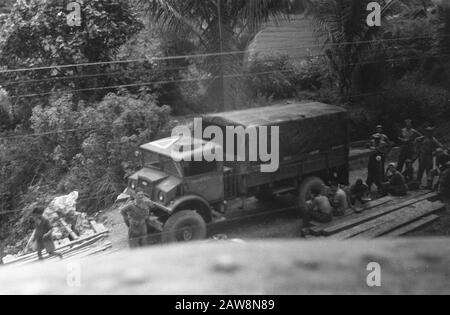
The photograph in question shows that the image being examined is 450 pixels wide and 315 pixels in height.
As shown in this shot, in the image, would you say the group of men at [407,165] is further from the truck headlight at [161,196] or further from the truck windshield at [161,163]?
the truck headlight at [161,196]

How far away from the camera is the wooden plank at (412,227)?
306 inches

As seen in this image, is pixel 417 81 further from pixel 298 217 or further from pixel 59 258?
pixel 59 258

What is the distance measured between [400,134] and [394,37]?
49.0 inches

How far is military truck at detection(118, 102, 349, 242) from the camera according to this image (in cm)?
730

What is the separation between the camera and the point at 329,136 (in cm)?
777

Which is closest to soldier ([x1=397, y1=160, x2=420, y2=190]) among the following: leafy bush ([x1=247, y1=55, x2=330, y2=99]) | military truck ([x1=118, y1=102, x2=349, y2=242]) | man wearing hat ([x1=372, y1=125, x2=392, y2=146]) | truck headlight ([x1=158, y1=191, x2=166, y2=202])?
man wearing hat ([x1=372, y1=125, x2=392, y2=146])

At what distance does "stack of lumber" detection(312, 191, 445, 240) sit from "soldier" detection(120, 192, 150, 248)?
77.5 inches

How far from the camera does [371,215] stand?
784 cm

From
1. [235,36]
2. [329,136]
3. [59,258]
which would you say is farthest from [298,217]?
[59,258]

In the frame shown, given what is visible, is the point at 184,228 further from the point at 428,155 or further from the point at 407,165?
the point at 428,155

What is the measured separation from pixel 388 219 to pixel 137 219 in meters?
2.98

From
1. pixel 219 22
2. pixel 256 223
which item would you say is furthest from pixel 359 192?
pixel 219 22

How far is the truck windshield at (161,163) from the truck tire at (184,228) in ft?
1.53
